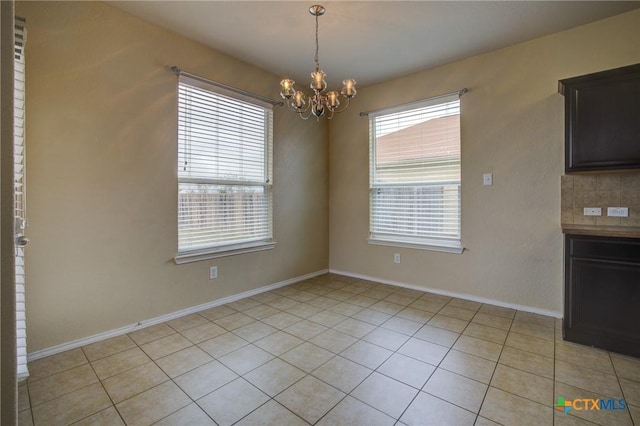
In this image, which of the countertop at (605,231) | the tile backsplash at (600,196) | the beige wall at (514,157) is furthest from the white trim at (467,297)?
the countertop at (605,231)

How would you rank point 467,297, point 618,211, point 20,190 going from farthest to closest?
point 467,297, point 618,211, point 20,190

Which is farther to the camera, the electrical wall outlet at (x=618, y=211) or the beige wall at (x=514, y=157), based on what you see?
the beige wall at (x=514, y=157)

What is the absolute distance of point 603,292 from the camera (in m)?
2.25

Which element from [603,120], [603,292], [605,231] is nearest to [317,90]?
[603,120]

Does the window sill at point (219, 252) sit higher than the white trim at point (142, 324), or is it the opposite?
the window sill at point (219, 252)

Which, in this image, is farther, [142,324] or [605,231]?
[142,324]

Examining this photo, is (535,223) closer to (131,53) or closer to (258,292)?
(258,292)

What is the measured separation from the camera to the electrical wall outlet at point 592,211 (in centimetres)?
263

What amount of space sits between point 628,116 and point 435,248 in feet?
6.56

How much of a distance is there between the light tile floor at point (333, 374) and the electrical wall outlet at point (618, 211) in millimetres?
1083

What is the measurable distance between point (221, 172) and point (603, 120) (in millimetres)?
3398

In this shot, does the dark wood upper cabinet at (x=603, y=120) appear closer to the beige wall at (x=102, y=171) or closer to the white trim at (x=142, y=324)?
the beige wall at (x=102, y=171)

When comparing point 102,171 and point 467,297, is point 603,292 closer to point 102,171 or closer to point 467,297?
point 467,297

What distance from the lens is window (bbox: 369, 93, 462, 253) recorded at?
3.49 m
